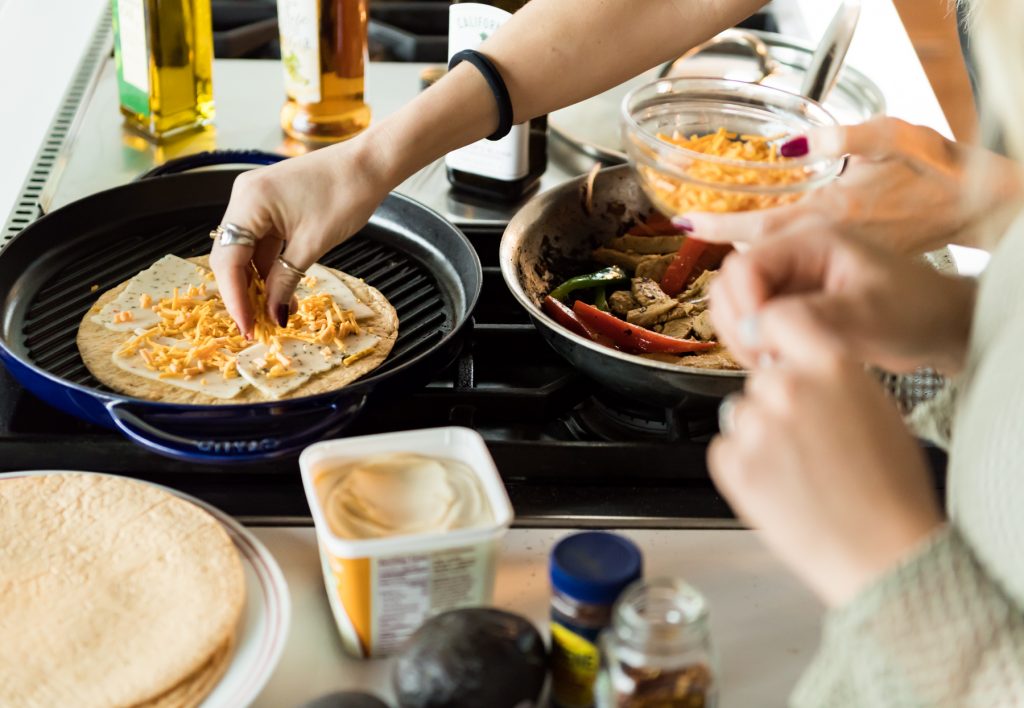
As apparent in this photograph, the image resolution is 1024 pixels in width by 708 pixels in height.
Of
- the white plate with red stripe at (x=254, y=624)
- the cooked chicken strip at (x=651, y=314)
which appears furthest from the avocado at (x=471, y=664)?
the cooked chicken strip at (x=651, y=314)

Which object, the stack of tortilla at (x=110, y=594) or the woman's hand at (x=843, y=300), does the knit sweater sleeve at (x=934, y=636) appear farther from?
the stack of tortilla at (x=110, y=594)

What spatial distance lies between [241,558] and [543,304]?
52 cm

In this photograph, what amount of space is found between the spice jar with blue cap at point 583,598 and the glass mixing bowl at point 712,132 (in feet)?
1.49

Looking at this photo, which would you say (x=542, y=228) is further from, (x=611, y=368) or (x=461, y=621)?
(x=461, y=621)

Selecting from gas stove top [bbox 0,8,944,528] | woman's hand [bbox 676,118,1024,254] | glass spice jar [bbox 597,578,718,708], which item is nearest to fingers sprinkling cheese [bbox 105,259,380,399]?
gas stove top [bbox 0,8,944,528]

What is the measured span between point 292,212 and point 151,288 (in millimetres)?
318

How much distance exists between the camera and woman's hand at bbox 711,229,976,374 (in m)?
0.77

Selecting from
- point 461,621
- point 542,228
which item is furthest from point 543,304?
point 461,621

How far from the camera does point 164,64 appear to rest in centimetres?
181

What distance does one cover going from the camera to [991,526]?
75cm

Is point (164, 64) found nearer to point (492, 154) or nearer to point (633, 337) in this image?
point (492, 154)

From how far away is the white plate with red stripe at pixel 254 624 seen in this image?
2.90 feet

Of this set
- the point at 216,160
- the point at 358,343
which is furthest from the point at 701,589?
the point at 216,160

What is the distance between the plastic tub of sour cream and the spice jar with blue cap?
7 centimetres
